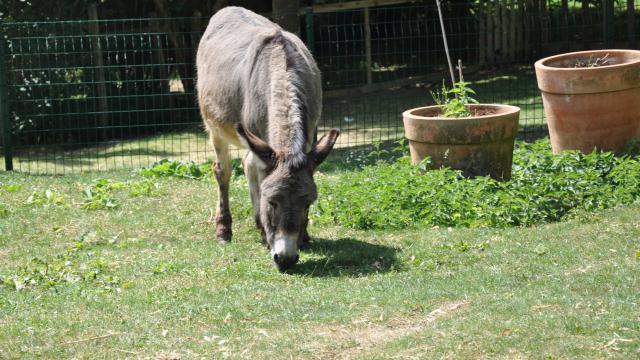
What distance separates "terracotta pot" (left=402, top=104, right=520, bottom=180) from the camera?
7973mm

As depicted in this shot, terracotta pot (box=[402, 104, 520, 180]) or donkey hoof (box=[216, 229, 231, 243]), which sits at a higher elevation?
terracotta pot (box=[402, 104, 520, 180])

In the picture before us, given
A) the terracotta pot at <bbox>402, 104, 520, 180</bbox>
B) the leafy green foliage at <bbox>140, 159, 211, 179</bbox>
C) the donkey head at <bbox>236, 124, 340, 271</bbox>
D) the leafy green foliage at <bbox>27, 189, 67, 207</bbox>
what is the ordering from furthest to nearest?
the leafy green foliage at <bbox>140, 159, 211, 179</bbox> < the leafy green foliage at <bbox>27, 189, 67, 207</bbox> < the terracotta pot at <bbox>402, 104, 520, 180</bbox> < the donkey head at <bbox>236, 124, 340, 271</bbox>

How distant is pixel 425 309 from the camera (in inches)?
211

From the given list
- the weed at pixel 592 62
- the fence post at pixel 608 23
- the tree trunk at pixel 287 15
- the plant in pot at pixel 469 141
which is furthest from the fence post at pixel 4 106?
the fence post at pixel 608 23

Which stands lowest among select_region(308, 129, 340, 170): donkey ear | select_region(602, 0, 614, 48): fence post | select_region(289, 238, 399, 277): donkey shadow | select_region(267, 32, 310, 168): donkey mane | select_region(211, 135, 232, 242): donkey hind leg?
select_region(289, 238, 399, 277): donkey shadow

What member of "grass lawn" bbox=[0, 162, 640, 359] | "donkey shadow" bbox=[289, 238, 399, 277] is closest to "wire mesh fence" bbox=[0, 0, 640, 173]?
"grass lawn" bbox=[0, 162, 640, 359]

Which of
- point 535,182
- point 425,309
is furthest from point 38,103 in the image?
point 425,309

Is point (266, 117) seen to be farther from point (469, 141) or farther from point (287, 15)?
point (287, 15)

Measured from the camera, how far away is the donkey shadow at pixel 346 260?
252 inches

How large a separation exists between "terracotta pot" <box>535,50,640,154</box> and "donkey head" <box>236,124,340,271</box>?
11.6 ft

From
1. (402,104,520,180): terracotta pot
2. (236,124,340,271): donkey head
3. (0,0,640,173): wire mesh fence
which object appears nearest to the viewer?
(236,124,340,271): donkey head

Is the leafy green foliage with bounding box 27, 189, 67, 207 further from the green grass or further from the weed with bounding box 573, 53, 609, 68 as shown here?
the weed with bounding box 573, 53, 609, 68

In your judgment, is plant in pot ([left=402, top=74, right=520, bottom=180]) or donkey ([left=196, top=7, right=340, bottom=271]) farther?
plant in pot ([left=402, top=74, right=520, bottom=180])

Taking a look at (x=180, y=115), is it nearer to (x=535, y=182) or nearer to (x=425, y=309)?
(x=535, y=182)
